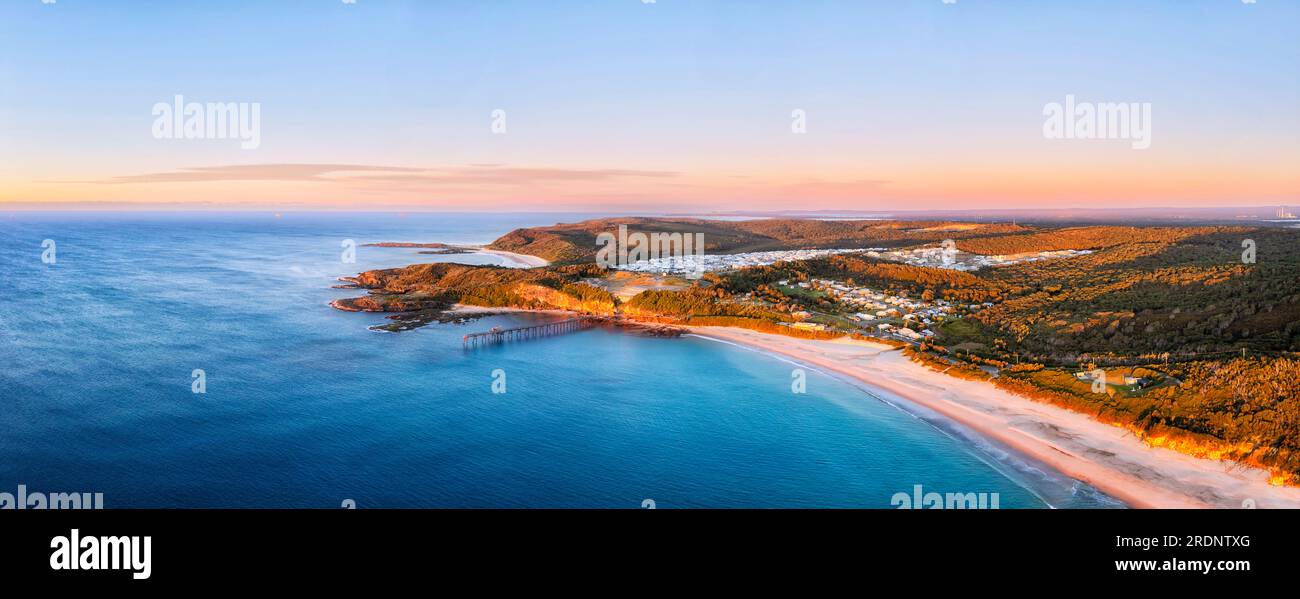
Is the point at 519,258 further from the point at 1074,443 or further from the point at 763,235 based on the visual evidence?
the point at 1074,443

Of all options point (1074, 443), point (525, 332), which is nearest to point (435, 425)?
point (525, 332)

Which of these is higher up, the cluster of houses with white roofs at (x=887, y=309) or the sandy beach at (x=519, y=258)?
the sandy beach at (x=519, y=258)

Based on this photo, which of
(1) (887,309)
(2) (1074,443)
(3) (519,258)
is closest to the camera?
(2) (1074,443)

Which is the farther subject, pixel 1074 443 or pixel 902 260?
pixel 902 260

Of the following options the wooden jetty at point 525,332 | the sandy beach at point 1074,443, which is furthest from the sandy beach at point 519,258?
the sandy beach at point 1074,443

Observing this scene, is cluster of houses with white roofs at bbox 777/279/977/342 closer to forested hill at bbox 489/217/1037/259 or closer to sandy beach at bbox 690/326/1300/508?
sandy beach at bbox 690/326/1300/508

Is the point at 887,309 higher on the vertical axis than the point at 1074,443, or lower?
higher

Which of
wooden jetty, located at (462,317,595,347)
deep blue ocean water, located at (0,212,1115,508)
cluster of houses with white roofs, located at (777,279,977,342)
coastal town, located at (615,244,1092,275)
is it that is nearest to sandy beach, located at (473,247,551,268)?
coastal town, located at (615,244,1092,275)

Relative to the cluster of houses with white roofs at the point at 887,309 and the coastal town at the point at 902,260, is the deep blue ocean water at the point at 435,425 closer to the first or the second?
the cluster of houses with white roofs at the point at 887,309
